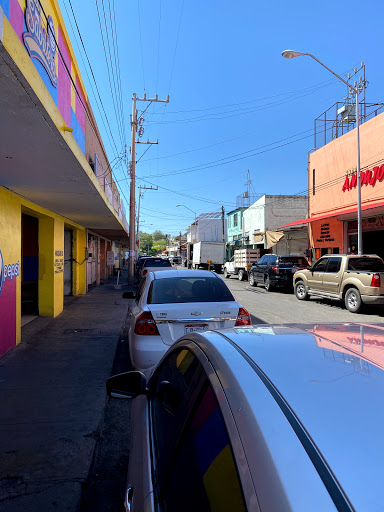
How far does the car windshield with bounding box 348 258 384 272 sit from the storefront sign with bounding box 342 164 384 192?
233 inches

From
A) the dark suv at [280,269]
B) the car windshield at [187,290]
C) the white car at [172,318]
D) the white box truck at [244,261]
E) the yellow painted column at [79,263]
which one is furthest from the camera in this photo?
the white box truck at [244,261]

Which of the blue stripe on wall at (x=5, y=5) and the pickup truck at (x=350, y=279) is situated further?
the pickup truck at (x=350, y=279)

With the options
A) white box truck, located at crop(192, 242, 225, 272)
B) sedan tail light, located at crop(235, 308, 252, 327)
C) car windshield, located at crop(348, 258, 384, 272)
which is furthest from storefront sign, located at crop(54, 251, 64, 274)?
white box truck, located at crop(192, 242, 225, 272)

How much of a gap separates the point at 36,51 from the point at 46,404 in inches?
162

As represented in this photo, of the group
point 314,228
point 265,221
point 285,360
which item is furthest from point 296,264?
point 285,360

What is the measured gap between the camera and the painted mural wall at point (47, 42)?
3.48m

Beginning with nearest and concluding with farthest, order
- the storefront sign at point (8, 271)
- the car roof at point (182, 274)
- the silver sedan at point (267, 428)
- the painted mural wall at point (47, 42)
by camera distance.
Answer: the silver sedan at point (267, 428)
the painted mural wall at point (47, 42)
the car roof at point (182, 274)
the storefront sign at point (8, 271)

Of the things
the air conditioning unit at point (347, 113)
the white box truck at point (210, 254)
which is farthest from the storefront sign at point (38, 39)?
the white box truck at point (210, 254)

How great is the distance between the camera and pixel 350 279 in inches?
448

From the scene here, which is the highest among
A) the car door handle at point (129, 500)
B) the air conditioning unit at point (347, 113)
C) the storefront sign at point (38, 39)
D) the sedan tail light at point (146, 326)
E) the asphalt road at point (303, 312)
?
the air conditioning unit at point (347, 113)

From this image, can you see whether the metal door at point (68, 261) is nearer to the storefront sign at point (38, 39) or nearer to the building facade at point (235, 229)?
the storefront sign at point (38, 39)

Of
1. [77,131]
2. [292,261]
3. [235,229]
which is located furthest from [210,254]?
[77,131]

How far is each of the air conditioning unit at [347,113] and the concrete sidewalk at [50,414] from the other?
61.4 ft

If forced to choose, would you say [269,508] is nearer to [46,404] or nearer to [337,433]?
[337,433]
